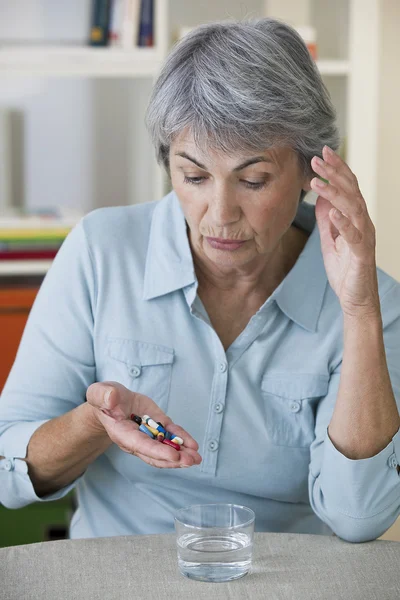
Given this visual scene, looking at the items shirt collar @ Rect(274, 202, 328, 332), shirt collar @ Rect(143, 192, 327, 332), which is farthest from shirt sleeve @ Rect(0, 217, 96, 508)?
shirt collar @ Rect(274, 202, 328, 332)

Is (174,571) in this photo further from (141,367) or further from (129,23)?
(129,23)

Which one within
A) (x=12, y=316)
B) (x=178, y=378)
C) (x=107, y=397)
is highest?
(x=107, y=397)

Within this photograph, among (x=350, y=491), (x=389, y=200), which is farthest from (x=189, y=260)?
(x=389, y=200)

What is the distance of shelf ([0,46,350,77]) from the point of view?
2707 mm

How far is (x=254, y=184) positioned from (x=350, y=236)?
178mm

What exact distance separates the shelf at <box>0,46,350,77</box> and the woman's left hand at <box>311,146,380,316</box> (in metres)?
1.52

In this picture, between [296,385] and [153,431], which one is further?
[296,385]

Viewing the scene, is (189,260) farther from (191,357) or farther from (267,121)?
(267,121)

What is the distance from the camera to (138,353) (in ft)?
4.81

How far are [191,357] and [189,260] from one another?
17 centimetres

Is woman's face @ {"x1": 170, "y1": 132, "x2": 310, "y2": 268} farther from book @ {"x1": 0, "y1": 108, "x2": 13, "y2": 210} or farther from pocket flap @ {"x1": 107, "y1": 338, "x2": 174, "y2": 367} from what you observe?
book @ {"x1": 0, "y1": 108, "x2": 13, "y2": 210}

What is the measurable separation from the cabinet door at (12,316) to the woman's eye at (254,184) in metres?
1.50

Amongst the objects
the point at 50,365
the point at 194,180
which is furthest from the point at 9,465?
the point at 194,180

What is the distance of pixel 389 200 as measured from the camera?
3203 mm
